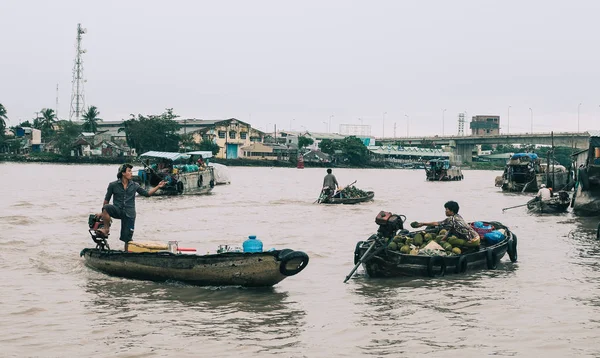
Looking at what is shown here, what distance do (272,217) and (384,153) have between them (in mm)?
99037

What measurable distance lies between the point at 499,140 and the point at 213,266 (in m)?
97.6

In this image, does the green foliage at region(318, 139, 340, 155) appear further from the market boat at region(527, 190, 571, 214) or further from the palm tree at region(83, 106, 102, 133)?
the market boat at region(527, 190, 571, 214)

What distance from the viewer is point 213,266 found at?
34.9ft

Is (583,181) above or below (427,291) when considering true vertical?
above

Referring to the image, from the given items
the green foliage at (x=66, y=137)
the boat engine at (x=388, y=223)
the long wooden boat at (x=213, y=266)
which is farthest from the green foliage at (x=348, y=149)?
the long wooden boat at (x=213, y=266)

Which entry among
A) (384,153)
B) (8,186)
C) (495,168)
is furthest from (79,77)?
(495,168)

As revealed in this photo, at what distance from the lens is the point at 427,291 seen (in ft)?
36.5

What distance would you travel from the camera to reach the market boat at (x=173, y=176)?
3353 cm

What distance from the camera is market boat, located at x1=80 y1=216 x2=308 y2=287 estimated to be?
10.4 m

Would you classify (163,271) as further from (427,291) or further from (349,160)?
(349,160)

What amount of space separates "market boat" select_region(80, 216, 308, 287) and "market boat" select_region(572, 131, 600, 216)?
17521 millimetres

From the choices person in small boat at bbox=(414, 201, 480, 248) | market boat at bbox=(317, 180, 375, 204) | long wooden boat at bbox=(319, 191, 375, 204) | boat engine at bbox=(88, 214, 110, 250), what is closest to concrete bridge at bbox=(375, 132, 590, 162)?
long wooden boat at bbox=(319, 191, 375, 204)

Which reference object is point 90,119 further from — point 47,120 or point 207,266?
point 207,266

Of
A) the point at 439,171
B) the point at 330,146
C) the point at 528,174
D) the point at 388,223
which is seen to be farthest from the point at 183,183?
the point at 330,146
